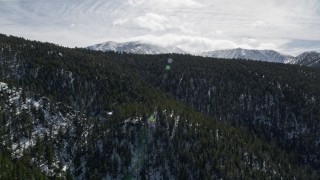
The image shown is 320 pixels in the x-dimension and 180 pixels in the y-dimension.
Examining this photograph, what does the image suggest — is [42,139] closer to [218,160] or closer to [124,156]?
[124,156]

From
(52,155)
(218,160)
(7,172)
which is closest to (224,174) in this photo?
(218,160)

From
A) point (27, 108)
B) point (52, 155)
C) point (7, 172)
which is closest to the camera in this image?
point (7, 172)

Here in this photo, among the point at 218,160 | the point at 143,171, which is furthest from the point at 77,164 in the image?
the point at 218,160

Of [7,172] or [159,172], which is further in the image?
[159,172]

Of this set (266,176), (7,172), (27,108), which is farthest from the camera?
(27,108)

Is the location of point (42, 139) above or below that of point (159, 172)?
above

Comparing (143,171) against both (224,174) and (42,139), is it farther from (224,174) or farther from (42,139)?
(42,139)

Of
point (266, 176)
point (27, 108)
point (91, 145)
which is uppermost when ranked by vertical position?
point (27, 108)

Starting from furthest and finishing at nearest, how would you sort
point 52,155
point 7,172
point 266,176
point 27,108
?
point 27,108 → point 266,176 → point 52,155 → point 7,172

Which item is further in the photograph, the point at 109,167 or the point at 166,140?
the point at 166,140
